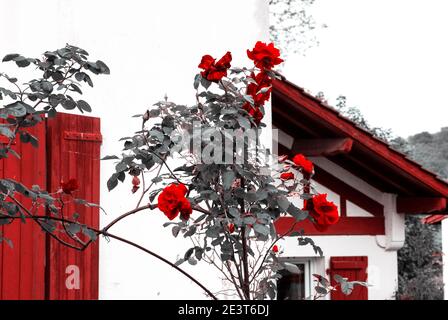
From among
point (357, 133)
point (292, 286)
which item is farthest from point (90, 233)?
point (292, 286)

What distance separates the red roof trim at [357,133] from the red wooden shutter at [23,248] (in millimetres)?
3337

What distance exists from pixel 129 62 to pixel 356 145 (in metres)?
3.56

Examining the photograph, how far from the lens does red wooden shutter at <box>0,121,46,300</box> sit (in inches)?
151

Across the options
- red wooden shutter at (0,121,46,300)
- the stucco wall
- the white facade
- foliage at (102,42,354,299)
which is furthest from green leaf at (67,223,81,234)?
the white facade

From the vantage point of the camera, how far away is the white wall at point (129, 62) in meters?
4.29

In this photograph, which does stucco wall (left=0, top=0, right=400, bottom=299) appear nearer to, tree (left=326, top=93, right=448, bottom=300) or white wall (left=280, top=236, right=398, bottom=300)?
white wall (left=280, top=236, right=398, bottom=300)

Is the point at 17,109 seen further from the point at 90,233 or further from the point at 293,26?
the point at 293,26

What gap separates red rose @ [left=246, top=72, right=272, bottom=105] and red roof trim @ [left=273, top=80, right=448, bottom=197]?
4.18 metres

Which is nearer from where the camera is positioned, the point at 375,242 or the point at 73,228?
the point at 73,228

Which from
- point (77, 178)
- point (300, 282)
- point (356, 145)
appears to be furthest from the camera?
point (300, 282)

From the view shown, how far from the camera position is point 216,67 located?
262 cm

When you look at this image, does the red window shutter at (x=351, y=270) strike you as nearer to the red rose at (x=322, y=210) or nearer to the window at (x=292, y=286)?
the window at (x=292, y=286)

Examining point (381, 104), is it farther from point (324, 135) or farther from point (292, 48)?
point (324, 135)

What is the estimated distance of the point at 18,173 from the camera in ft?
12.8
